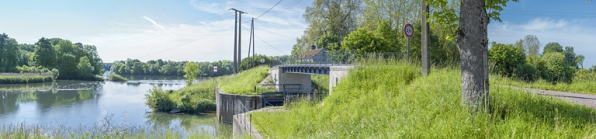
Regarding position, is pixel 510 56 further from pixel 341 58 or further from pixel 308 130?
pixel 308 130

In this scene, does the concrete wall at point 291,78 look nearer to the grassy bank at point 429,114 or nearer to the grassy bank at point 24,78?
the grassy bank at point 429,114

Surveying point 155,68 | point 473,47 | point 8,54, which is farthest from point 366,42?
point 155,68

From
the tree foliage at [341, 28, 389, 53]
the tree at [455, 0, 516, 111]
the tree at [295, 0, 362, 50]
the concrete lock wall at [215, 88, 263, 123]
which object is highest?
the tree at [295, 0, 362, 50]

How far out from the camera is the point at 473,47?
555cm

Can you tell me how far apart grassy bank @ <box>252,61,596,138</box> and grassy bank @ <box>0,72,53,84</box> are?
73.1 metres

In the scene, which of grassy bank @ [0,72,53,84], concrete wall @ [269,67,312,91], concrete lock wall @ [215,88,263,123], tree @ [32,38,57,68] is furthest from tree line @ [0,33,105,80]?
concrete lock wall @ [215,88,263,123]

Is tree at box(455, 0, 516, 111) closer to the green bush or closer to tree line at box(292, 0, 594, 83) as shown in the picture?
tree line at box(292, 0, 594, 83)

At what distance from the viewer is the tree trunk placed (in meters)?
5.53

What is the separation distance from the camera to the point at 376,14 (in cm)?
3431

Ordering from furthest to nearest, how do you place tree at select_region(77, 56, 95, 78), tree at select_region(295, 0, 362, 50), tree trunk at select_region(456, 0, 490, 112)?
1. tree at select_region(77, 56, 95, 78)
2. tree at select_region(295, 0, 362, 50)
3. tree trunk at select_region(456, 0, 490, 112)

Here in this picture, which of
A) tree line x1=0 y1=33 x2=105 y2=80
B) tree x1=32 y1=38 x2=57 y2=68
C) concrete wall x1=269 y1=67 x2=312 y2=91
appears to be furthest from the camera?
tree x1=32 y1=38 x2=57 y2=68

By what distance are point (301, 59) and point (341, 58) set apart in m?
8.59

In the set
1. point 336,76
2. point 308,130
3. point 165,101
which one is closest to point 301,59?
point 336,76

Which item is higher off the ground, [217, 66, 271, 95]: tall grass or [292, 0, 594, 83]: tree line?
[292, 0, 594, 83]: tree line
